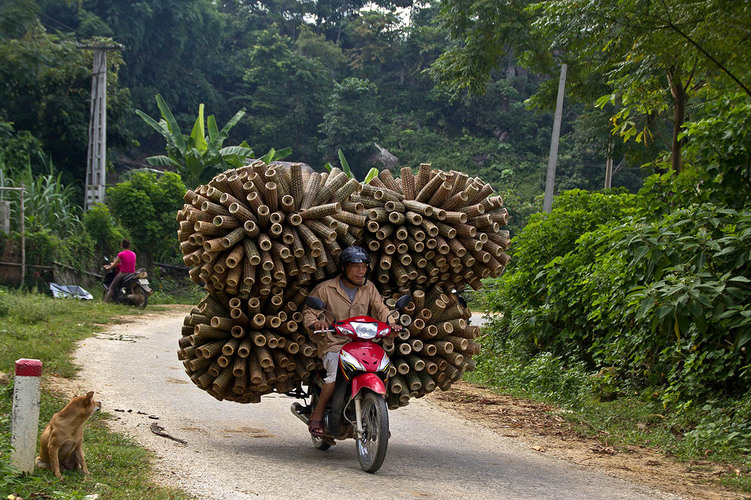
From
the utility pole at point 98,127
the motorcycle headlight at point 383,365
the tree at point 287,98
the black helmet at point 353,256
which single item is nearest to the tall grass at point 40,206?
the utility pole at point 98,127

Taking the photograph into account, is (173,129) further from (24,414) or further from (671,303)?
(24,414)

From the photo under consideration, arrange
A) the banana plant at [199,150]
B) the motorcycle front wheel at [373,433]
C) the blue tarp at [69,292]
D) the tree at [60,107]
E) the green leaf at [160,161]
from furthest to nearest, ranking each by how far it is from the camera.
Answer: the banana plant at [199,150], the green leaf at [160,161], the tree at [60,107], the blue tarp at [69,292], the motorcycle front wheel at [373,433]

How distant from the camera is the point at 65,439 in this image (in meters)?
4.95

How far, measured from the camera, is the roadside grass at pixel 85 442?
183 inches

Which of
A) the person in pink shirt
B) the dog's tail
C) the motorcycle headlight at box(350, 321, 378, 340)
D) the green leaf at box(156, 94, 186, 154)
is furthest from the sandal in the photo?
the green leaf at box(156, 94, 186, 154)

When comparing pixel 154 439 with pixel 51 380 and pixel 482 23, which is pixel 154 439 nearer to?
pixel 51 380

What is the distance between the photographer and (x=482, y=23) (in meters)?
17.4

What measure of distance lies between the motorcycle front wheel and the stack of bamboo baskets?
2.22ft

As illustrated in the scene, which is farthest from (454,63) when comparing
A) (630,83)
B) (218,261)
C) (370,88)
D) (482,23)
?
(370,88)

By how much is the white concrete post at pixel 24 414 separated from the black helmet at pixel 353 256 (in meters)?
2.51

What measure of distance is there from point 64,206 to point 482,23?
14356 mm

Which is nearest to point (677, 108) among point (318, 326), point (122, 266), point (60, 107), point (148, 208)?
point (318, 326)

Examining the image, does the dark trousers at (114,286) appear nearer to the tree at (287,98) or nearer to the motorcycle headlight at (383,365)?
the motorcycle headlight at (383,365)

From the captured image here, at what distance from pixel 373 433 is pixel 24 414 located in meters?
2.47
